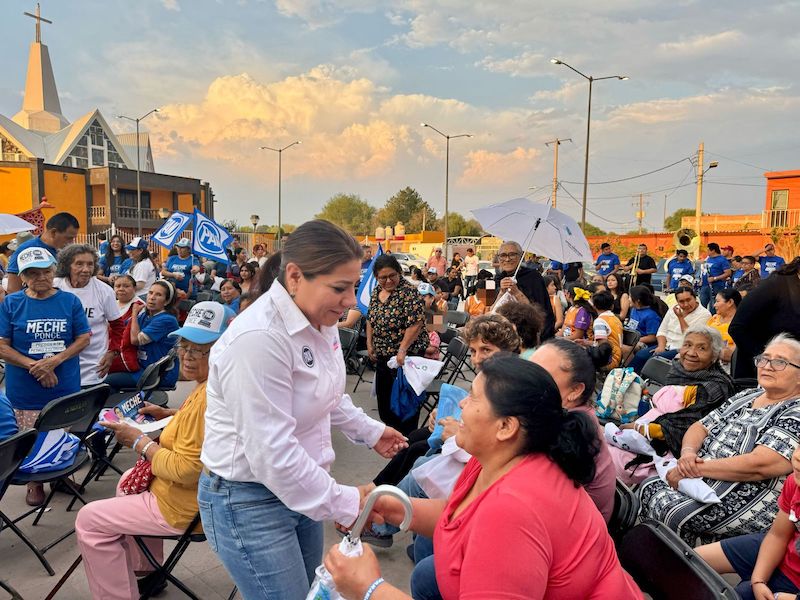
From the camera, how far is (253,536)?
1704 mm

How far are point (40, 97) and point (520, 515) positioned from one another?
6697cm

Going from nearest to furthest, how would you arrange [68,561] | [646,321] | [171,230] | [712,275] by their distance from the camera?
[68,561] → [646,321] → [171,230] → [712,275]

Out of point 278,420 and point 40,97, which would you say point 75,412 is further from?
point 40,97

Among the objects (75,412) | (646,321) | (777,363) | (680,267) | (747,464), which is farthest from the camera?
(680,267)

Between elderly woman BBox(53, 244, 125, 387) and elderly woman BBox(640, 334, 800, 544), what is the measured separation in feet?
13.6

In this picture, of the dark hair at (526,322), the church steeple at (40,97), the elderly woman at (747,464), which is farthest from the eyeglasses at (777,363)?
the church steeple at (40,97)

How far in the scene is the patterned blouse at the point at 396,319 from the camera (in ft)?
15.6

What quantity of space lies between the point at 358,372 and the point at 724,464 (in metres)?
5.60

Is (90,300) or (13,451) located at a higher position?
(90,300)

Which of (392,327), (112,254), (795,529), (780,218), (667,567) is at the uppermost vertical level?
(780,218)

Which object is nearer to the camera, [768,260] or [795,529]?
[795,529]

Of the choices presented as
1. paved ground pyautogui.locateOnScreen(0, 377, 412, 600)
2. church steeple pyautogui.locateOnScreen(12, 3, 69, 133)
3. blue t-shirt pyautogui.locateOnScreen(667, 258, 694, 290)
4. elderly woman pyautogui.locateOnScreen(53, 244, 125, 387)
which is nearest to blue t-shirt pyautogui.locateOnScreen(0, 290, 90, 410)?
elderly woman pyautogui.locateOnScreen(53, 244, 125, 387)

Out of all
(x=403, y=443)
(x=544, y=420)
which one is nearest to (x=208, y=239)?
(x=403, y=443)

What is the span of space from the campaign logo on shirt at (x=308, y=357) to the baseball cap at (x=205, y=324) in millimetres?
948
